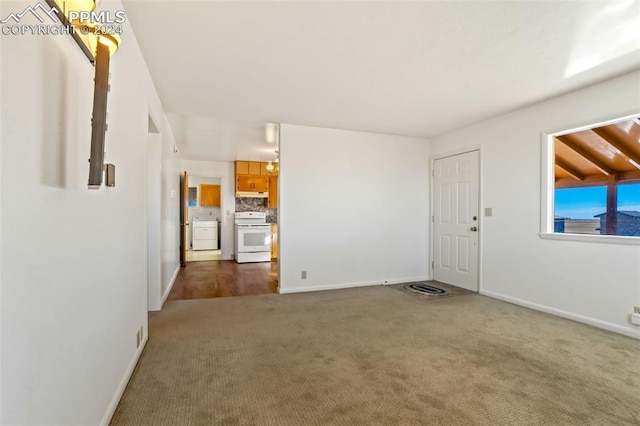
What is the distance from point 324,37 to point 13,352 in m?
2.35

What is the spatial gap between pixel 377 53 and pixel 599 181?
118 inches

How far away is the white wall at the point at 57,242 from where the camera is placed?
84 cm

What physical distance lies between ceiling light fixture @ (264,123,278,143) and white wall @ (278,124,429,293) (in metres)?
0.25

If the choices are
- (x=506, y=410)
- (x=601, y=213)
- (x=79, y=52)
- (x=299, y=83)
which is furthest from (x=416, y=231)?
(x=79, y=52)

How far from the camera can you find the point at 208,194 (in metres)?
9.48

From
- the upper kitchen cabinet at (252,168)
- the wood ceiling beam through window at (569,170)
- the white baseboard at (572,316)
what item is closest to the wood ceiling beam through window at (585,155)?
the wood ceiling beam through window at (569,170)

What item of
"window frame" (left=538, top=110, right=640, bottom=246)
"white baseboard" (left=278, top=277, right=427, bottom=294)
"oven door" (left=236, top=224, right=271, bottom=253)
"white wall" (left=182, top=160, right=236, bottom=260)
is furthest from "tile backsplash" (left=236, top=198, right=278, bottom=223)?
"window frame" (left=538, top=110, right=640, bottom=246)

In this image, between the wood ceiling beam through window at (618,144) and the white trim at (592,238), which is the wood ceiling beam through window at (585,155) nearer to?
the wood ceiling beam through window at (618,144)

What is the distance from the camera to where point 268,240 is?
23.9 feet

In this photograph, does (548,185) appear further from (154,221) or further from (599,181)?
(154,221)

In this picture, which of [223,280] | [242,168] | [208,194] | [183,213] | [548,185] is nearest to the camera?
[548,185]

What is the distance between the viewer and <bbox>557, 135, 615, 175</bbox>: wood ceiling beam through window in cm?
346

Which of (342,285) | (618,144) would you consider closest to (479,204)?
(618,144)

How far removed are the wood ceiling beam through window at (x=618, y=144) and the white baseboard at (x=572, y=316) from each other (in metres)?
1.57
